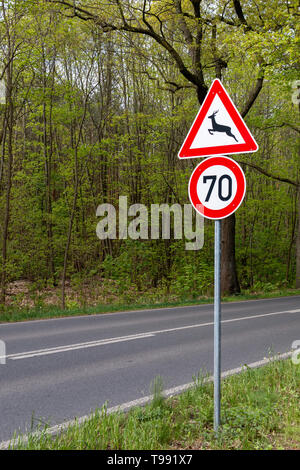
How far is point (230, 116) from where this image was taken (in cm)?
421

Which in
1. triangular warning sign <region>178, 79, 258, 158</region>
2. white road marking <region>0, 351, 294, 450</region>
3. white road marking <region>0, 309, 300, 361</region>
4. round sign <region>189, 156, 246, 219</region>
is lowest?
white road marking <region>0, 309, 300, 361</region>

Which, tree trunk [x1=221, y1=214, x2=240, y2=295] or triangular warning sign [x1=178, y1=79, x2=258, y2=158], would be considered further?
tree trunk [x1=221, y1=214, x2=240, y2=295]

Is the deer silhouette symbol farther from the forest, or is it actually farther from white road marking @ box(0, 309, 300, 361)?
the forest

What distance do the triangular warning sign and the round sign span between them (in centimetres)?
17

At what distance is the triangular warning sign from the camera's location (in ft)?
13.6

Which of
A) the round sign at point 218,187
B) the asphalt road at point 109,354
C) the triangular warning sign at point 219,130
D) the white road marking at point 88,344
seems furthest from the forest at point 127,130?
the round sign at point 218,187

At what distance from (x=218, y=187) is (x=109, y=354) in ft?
13.8

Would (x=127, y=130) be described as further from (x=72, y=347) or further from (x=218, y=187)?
(x=218, y=187)

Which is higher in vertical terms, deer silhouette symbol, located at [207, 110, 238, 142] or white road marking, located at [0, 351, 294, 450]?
deer silhouette symbol, located at [207, 110, 238, 142]

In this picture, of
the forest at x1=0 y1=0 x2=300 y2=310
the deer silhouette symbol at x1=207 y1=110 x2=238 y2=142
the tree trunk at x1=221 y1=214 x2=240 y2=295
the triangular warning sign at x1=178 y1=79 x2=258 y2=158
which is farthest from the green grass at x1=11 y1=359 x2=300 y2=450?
the tree trunk at x1=221 y1=214 x2=240 y2=295

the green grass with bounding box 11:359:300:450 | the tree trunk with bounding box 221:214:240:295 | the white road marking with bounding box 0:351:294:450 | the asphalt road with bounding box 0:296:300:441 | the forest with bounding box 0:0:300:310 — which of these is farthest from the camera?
the tree trunk with bounding box 221:214:240:295

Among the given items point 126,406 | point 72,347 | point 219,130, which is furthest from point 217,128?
point 72,347

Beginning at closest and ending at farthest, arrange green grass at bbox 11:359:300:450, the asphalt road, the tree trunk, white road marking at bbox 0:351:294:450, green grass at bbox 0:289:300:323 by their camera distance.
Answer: green grass at bbox 11:359:300:450
white road marking at bbox 0:351:294:450
the asphalt road
green grass at bbox 0:289:300:323
the tree trunk
